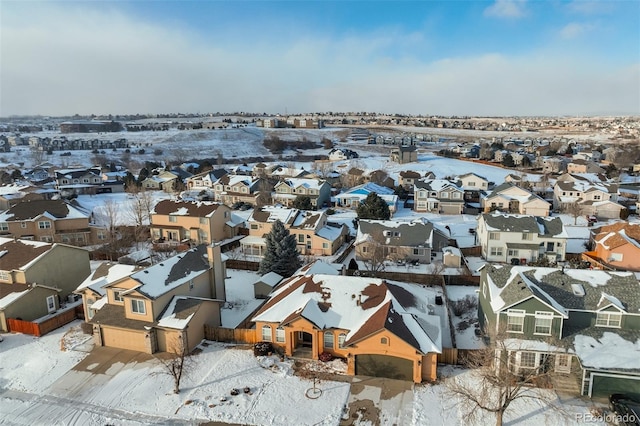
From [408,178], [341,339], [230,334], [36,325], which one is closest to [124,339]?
[230,334]

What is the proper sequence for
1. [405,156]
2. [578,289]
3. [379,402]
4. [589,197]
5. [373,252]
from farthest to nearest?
[405,156], [589,197], [373,252], [578,289], [379,402]

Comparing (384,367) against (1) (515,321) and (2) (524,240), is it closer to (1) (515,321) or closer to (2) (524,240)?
(1) (515,321)

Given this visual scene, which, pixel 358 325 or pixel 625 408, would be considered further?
pixel 358 325

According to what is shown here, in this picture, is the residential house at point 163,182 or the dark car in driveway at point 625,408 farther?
the residential house at point 163,182

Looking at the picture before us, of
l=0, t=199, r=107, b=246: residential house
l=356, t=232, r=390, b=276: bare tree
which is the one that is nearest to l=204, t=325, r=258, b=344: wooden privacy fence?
l=356, t=232, r=390, b=276: bare tree

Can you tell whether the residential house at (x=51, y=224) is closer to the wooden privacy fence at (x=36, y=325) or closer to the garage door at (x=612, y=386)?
the wooden privacy fence at (x=36, y=325)

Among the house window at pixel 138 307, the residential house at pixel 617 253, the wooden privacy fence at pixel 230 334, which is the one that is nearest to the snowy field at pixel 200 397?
the wooden privacy fence at pixel 230 334

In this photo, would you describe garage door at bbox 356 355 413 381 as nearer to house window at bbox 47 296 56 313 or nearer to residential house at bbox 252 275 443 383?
residential house at bbox 252 275 443 383

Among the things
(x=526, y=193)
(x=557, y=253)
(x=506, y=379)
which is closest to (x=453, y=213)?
(x=526, y=193)
